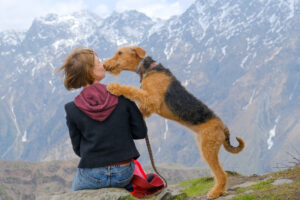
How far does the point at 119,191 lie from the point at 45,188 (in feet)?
564

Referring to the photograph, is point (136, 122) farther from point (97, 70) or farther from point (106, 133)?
point (97, 70)

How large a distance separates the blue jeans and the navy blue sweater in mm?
175

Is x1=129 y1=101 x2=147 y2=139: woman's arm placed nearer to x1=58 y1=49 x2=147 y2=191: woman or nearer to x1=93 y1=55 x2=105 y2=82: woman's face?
x1=58 y1=49 x2=147 y2=191: woman

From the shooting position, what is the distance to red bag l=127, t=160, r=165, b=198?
761cm

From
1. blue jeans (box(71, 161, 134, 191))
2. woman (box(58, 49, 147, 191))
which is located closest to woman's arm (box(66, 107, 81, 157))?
woman (box(58, 49, 147, 191))

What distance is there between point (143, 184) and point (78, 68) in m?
3.08

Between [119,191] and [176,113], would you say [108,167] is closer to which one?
[119,191]

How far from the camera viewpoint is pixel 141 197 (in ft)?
25.5

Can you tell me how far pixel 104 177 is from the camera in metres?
7.08

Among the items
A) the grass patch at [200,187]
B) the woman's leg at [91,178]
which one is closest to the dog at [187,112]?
the woman's leg at [91,178]

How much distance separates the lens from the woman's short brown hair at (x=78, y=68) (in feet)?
22.2

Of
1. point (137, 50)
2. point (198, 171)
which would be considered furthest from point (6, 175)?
point (137, 50)

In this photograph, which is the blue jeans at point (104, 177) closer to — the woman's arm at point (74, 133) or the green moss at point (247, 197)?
the woman's arm at point (74, 133)

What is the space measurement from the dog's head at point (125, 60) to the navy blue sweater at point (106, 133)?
184 cm
